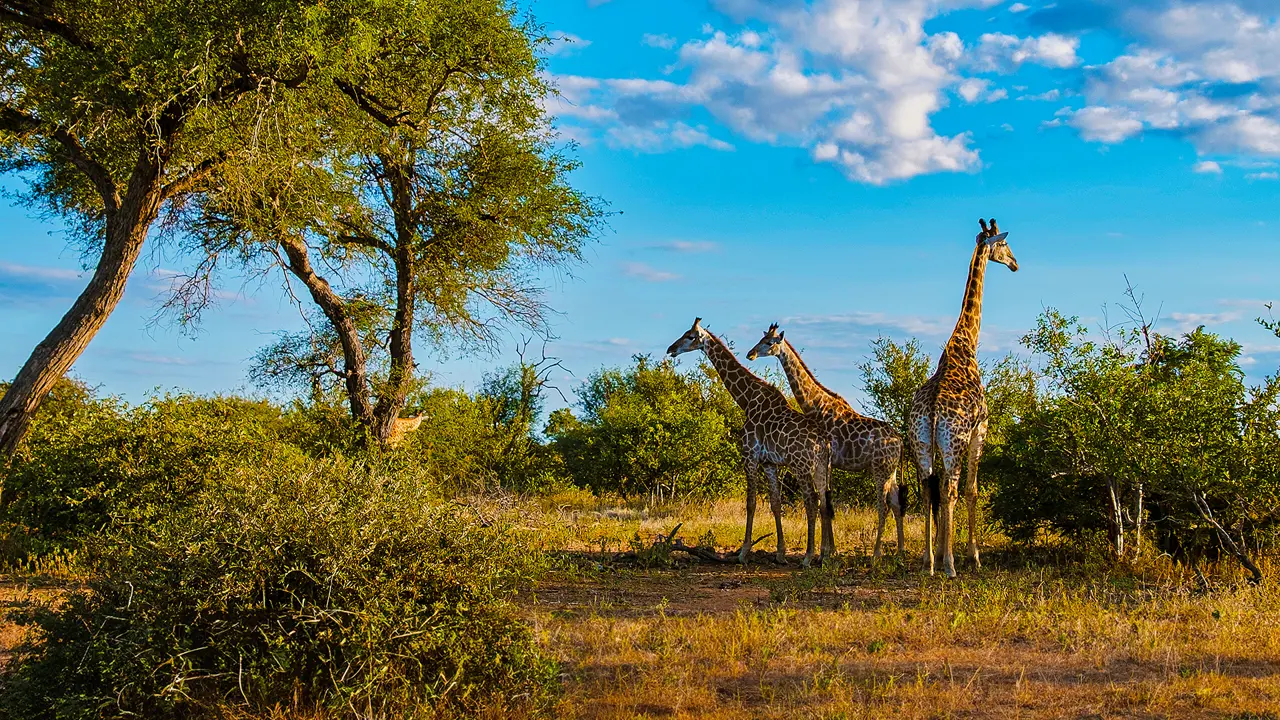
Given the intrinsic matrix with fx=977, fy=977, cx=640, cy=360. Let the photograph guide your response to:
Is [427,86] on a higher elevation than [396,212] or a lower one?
higher

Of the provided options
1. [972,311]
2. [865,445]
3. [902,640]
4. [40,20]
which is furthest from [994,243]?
[40,20]

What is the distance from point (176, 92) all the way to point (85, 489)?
17.9 ft

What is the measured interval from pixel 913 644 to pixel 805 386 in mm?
6539

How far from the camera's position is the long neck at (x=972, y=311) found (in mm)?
13758

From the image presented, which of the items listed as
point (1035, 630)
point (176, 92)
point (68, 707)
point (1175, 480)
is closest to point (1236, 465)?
point (1175, 480)

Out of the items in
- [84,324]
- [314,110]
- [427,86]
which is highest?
[427,86]

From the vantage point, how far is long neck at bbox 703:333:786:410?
47.6 feet

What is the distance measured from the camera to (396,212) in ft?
61.4

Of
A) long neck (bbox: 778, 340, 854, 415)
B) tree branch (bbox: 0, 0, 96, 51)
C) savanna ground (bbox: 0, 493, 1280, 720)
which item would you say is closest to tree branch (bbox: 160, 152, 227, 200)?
tree branch (bbox: 0, 0, 96, 51)

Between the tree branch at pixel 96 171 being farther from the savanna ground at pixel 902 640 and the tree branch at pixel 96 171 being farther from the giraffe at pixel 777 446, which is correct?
the giraffe at pixel 777 446

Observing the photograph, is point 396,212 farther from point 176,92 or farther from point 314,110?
point 176,92

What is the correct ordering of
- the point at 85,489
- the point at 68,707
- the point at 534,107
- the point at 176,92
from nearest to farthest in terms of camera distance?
1. the point at 68,707
2. the point at 85,489
3. the point at 176,92
4. the point at 534,107

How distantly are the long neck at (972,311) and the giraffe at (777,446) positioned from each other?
7.77 feet

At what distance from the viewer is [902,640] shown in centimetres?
853
